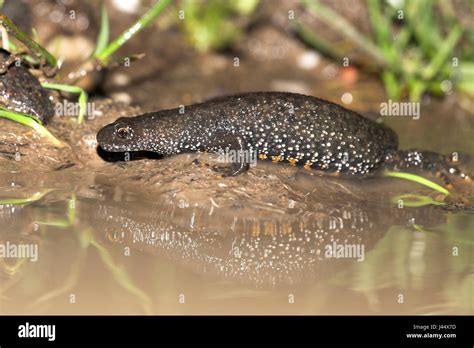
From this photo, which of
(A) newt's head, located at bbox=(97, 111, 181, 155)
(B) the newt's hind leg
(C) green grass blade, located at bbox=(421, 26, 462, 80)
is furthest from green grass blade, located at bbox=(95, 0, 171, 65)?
(C) green grass blade, located at bbox=(421, 26, 462, 80)

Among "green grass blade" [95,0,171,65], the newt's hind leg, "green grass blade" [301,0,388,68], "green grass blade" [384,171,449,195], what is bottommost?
"green grass blade" [384,171,449,195]

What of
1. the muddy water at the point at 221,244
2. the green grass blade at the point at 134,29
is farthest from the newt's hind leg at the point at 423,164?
the green grass blade at the point at 134,29

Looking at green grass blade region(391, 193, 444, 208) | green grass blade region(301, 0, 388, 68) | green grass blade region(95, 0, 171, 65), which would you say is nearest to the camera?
green grass blade region(391, 193, 444, 208)

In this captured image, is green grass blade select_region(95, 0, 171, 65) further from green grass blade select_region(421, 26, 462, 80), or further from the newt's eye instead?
green grass blade select_region(421, 26, 462, 80)

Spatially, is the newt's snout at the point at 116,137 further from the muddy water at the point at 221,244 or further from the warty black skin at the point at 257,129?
the muddy water at the point at 221,244

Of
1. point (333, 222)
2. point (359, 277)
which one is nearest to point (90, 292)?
point (359, 277)
